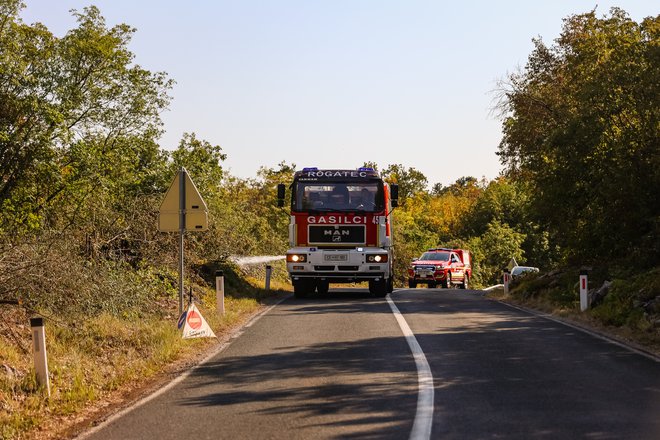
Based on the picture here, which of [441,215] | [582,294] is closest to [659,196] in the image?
[582,294]

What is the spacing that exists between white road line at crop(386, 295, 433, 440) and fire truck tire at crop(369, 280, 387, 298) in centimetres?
1007

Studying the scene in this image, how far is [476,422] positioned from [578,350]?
216 inches

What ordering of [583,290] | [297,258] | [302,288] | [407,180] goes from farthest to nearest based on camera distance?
[407,180] < [302,288] < [297,258] < [583,290]

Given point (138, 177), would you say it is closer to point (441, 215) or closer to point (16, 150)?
point (16, 150)

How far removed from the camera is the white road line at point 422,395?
6723 millimetres

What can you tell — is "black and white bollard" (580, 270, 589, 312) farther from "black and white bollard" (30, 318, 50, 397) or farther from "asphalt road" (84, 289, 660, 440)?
"black and white bollard" (30, 318, 50, 397)

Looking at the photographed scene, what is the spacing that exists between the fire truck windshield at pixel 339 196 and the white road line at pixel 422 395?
28.1 ft

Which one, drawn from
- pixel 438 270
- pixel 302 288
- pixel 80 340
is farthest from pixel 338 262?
pixel 438 270

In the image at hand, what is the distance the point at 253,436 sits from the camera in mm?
6672

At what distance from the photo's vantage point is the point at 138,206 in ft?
65.0

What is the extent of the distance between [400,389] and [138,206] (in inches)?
495

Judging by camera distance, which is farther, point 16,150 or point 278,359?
→ point 16,150

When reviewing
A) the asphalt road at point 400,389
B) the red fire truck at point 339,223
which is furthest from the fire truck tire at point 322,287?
the asphalt road at point 400,389

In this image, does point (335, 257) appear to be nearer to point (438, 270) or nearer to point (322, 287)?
point (322, 287)
